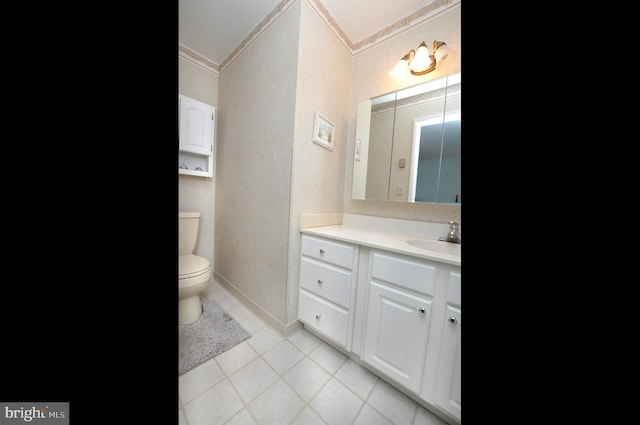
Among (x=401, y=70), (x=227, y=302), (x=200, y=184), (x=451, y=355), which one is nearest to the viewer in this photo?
(x=451, y=355)

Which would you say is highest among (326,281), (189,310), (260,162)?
(260,162)

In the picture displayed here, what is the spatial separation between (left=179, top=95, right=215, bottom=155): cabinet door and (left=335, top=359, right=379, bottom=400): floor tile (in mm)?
2019

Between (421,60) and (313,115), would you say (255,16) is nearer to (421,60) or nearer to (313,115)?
(313,115)

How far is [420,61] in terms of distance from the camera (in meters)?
1.32

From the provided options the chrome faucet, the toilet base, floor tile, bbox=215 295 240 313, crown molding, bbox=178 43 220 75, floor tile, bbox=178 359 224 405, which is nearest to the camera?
floor tile, bbox=178 359 224 405

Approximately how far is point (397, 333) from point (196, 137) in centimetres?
213

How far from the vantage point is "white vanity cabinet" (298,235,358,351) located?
3.82 ft

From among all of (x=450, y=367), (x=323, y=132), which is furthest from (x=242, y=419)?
(x=323, y=132)

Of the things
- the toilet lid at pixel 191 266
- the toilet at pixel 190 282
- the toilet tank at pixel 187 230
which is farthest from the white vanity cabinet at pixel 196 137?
the toilet lid at pixel 191 266

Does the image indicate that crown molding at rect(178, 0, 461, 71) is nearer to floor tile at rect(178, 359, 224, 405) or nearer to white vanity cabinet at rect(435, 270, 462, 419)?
white vanity cabinet at rect(435, 270, 462, 419)

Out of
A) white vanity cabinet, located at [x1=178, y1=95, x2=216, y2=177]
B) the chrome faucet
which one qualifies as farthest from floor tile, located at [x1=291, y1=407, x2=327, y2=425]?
white vanity cabinet, located at [x1=178, y1=95, x2=216, y2=177]

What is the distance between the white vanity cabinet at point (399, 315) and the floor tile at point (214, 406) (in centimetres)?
67
